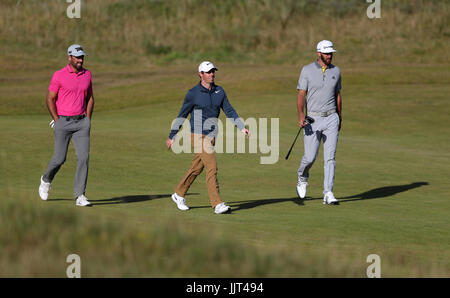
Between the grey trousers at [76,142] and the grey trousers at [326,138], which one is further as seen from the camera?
the grey trousers at [326,138]

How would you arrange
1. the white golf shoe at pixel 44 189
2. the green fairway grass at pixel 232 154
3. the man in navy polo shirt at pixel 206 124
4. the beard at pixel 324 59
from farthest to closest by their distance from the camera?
the beard at pixel 324 59, the white golf shoe at pixel 44 189, the man in navy polo shirt at pixel 206 124, the green fairway grass at pixel 232 154

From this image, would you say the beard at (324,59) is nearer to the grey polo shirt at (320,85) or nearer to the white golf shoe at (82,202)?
the grey polo shirt at (320,85)

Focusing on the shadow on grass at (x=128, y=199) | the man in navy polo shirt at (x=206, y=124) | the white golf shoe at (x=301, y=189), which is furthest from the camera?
the white golf shoe at (x=301, y=189)

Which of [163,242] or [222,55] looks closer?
[163,242]

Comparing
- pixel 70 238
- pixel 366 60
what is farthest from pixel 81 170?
pixel 366 60

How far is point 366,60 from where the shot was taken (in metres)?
48.9

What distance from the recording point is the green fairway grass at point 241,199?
23.8 feet

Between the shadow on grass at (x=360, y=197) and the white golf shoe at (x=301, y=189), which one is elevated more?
the white golf shoe at (x=301, y=189)

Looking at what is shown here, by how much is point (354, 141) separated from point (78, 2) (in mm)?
38339

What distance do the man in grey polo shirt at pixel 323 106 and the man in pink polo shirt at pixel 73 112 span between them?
3.19 meters

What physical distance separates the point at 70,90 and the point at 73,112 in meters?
0.33

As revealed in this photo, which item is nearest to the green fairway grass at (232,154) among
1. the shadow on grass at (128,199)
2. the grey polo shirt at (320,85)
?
the shadow on grass at (128,199)

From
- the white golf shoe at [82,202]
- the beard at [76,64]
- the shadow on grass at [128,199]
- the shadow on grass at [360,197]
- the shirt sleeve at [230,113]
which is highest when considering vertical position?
the beard at [76,64]

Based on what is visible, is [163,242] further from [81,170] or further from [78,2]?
[78,2]
